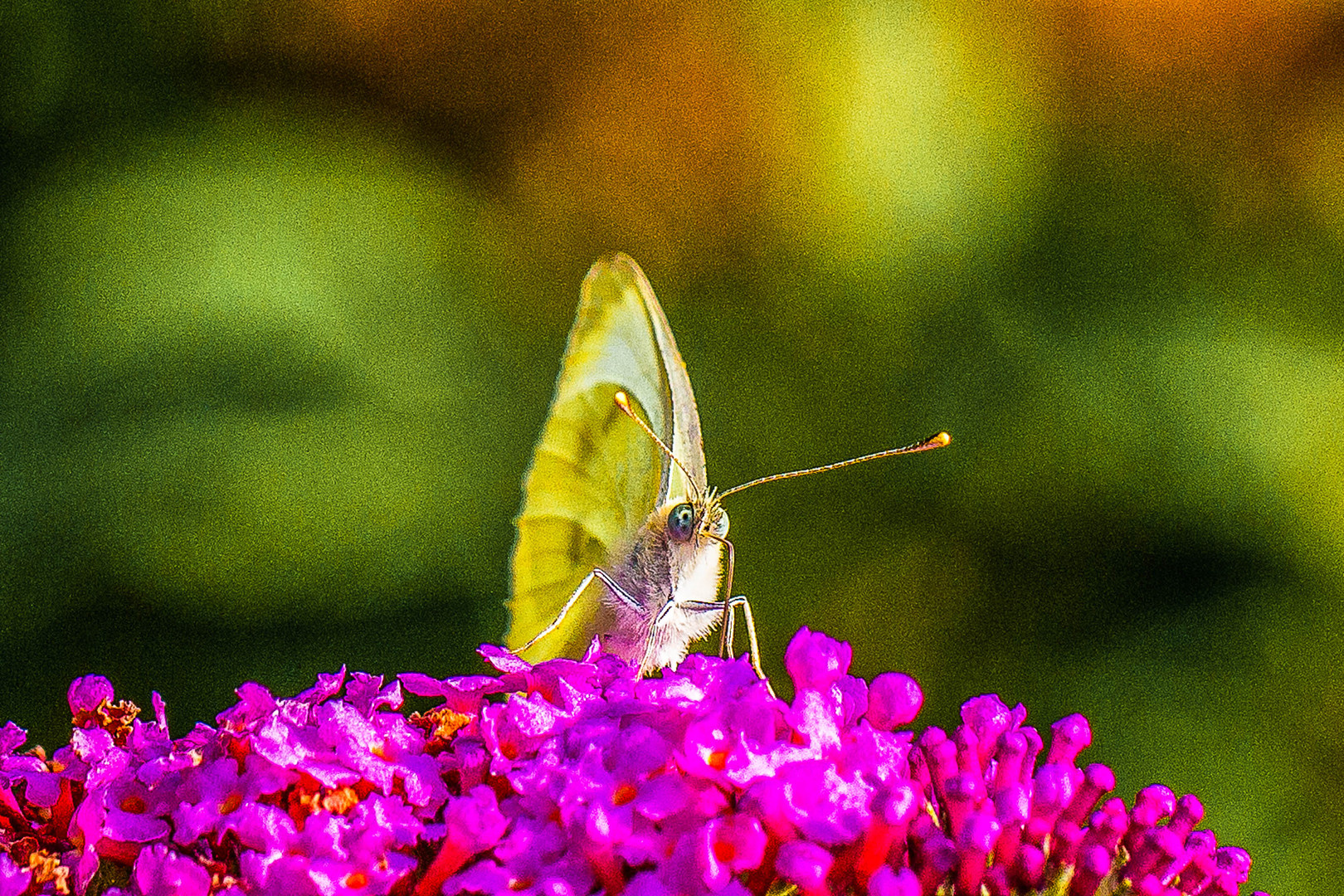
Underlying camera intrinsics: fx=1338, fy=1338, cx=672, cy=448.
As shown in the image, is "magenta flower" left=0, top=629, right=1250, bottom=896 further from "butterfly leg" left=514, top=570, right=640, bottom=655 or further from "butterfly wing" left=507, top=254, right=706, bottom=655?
"butterfly wing" left=507, top=254, right=706, bottom=655

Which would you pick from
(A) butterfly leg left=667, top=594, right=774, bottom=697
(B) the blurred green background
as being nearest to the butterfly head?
(A) butterfly leg left=667, top=594, right=774, bottom=697

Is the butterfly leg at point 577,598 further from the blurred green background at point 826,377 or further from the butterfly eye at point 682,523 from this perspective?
the blurred green background at point 826,377

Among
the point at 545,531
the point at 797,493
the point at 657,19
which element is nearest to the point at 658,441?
the point at 545,531

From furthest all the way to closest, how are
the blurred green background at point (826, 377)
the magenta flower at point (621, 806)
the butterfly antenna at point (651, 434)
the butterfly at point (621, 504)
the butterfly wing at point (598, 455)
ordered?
the blurred green background at point (826, 377) → the butterfly wing at point (598, 455) → the butterfly at point (621, 504) → the butterfly antenna at point (651, 434) → the magenta flower at point (621, 806)

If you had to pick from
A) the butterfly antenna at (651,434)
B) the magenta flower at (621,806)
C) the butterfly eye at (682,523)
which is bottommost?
the magenta flower at (621,806)

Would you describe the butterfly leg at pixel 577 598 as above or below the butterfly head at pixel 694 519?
below

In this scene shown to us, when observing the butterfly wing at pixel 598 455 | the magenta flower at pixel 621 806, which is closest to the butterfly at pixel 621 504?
the butterfly wing at pixel 598 455

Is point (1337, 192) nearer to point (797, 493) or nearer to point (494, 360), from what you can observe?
point (797, 493)
